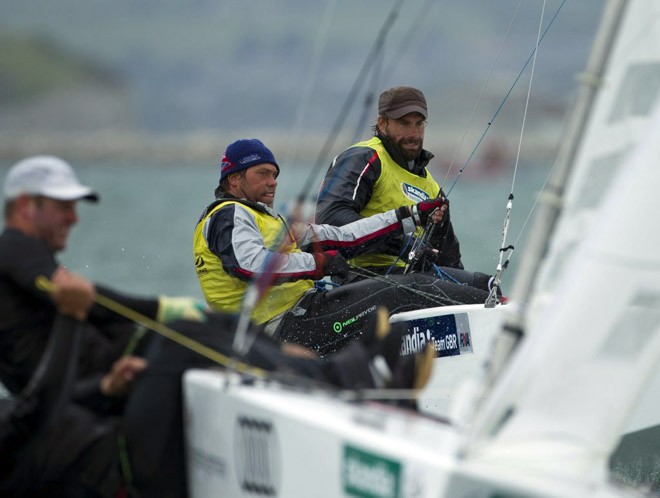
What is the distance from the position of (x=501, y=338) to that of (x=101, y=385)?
3.53 feet

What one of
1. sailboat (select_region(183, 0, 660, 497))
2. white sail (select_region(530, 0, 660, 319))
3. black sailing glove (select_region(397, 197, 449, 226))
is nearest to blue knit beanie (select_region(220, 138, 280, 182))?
black sailing glove (select_region(397, 197, 449, 226))

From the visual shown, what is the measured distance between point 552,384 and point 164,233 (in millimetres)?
20461

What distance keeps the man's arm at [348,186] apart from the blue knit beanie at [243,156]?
1.70ft

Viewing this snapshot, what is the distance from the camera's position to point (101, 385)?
338cm

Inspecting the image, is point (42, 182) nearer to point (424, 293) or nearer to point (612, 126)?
point (612, 126)

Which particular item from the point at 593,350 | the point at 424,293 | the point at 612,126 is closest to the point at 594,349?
the point at 593,350

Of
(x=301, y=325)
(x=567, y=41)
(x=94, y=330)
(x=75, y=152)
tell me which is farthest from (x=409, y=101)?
(x=567, y=41)

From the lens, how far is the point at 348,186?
549cm

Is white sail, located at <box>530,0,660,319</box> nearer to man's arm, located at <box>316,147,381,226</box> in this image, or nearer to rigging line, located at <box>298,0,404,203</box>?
rigging line, located at <box>298,0,404,203</box>

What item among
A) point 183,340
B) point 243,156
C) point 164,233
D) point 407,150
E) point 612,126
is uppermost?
point 612,126

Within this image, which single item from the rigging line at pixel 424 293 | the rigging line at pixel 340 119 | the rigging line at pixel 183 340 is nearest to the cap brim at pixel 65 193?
the rigging line at pixel 183 340

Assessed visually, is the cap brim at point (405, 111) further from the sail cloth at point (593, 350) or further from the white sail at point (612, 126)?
the sail cloth at point (593, 350)

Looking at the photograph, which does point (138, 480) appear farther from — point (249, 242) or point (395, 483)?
point (249, 242)

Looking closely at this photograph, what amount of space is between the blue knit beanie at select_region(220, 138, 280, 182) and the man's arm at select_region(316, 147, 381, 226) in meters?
0.52
